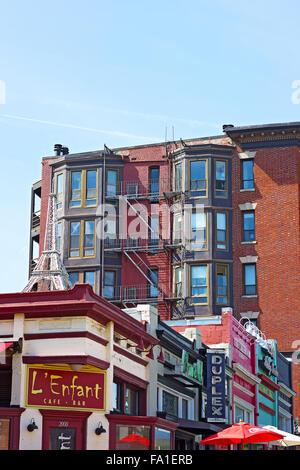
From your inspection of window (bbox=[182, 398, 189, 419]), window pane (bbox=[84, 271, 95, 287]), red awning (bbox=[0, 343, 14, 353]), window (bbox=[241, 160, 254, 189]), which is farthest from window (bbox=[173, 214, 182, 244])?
red awning (bbox=[0, 343, 14, 353])

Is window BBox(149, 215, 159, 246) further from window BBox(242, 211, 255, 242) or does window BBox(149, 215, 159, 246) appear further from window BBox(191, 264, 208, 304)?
window BBox(242, 211, 255, 242)

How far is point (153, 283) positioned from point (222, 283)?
16.5 ft

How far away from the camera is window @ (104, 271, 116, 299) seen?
62.8 meters

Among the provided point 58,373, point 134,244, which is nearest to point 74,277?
point 134,244

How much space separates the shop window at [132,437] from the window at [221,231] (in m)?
33.5

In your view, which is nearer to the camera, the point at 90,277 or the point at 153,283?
the point at 153,283

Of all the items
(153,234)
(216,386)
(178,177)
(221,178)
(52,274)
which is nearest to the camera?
(216,386)

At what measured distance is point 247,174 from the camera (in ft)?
207

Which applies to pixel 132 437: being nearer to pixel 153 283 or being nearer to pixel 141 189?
pixel 153 283

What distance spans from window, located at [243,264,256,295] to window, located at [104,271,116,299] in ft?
31.3

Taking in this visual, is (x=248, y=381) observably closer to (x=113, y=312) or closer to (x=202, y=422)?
(x=202, y=422)

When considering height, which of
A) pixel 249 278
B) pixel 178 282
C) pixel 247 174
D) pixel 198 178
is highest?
pixel 247 174

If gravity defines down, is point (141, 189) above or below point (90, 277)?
above

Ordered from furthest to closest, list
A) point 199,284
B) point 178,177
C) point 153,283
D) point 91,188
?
point 91,188 < point 178,177 < point 153,283 < point 199,284
